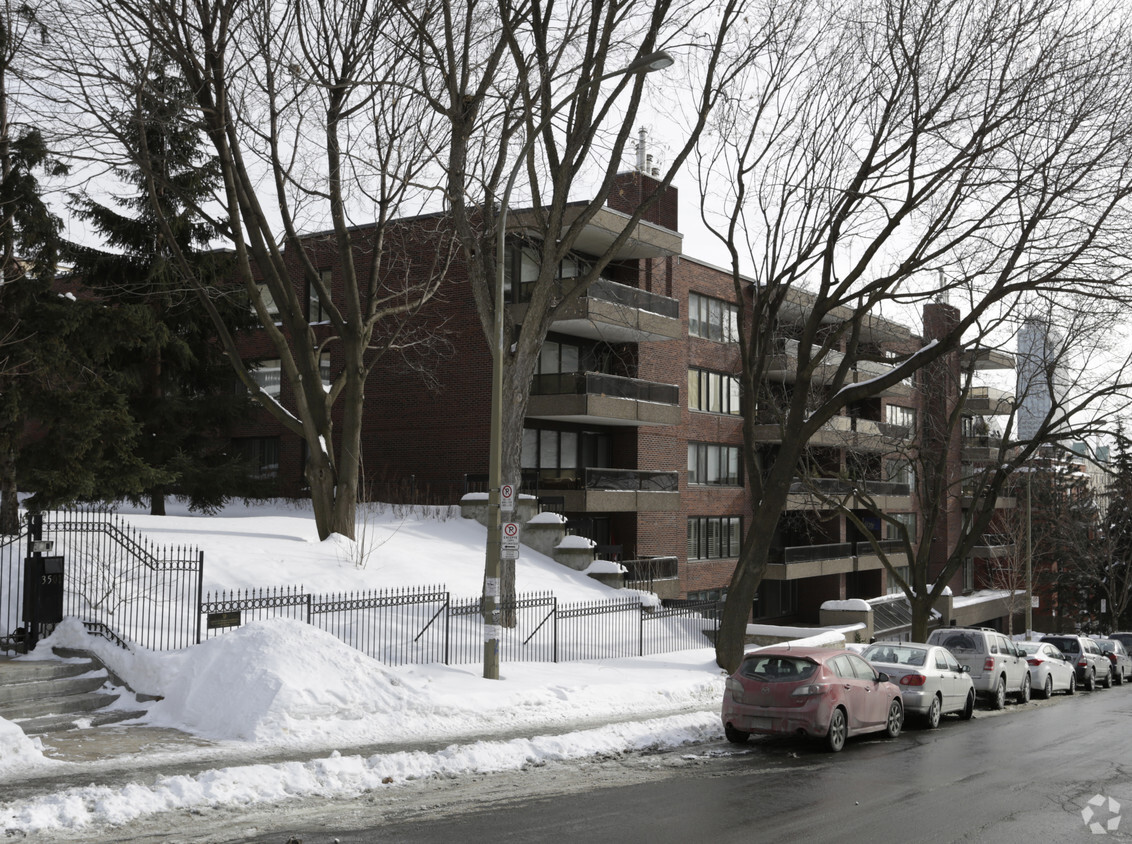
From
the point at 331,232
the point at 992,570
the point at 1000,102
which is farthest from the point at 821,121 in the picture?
the point at 992,570

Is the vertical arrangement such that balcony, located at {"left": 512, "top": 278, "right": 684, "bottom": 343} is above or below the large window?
above

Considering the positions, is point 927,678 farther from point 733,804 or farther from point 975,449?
point 975,449

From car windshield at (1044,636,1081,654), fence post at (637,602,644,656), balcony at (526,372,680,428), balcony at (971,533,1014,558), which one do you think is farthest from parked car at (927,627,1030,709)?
balcony at (971,533,1014,558)

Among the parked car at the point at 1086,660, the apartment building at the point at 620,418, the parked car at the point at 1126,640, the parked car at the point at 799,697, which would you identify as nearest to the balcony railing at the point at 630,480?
the apartment building at the point at 620,418

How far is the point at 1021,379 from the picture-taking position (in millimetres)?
32250

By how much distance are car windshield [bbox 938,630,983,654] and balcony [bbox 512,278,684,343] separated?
506 inches

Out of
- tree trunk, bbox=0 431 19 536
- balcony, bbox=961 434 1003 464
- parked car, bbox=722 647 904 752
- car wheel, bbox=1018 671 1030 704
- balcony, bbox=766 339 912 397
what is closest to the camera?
parked car, bbox=722 647 904 752

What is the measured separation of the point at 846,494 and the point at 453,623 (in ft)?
83.7

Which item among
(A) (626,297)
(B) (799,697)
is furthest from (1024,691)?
(A) (626,297)

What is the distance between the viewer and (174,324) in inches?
1155

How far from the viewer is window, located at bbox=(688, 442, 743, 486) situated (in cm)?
4028

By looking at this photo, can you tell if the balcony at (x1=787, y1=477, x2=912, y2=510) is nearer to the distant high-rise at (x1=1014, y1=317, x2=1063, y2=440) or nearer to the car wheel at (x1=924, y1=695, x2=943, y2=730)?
the distant high-rise at (x1=1014, y1=317, x2=1063, y2=440)

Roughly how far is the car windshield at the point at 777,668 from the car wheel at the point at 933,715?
4.61 meters

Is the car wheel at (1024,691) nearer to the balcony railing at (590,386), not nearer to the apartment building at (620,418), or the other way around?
the apartment building at (620,418)
